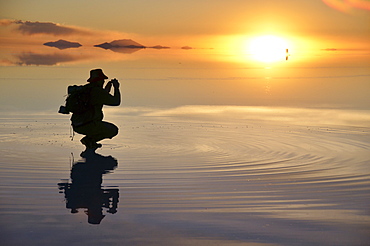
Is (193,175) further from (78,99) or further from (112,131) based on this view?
(112,131)

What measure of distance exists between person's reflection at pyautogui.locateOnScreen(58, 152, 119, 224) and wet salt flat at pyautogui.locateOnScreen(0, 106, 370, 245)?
59mm

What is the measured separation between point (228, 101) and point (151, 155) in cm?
1005

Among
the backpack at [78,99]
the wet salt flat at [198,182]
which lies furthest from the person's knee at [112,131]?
the backpack at [78,99]

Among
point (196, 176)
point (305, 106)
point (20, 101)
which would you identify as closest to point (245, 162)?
point (196, 176)

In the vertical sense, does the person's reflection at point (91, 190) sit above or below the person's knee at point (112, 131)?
below

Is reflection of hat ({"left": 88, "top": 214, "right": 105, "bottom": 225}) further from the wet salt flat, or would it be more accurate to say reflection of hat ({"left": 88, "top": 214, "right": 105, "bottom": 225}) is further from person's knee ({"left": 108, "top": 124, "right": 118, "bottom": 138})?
person's knee ({"left": 108, "top": 124, "right": 118, "bottom": 138})

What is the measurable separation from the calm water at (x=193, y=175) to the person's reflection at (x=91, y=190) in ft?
0.09

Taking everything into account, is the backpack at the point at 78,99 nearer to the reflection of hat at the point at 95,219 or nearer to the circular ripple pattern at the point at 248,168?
the circular ripple pattern at the point at 248,168

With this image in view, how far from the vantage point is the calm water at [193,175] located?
297 inches

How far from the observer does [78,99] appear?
1288 cm

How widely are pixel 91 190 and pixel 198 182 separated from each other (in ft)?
5.51

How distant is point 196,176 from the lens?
34.9ft

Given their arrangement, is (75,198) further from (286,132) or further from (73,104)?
(286,132)

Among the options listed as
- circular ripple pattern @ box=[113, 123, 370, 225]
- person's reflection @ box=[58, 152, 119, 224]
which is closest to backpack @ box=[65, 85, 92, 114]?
person's reflection @ box=[58, 152, 119, 224]
